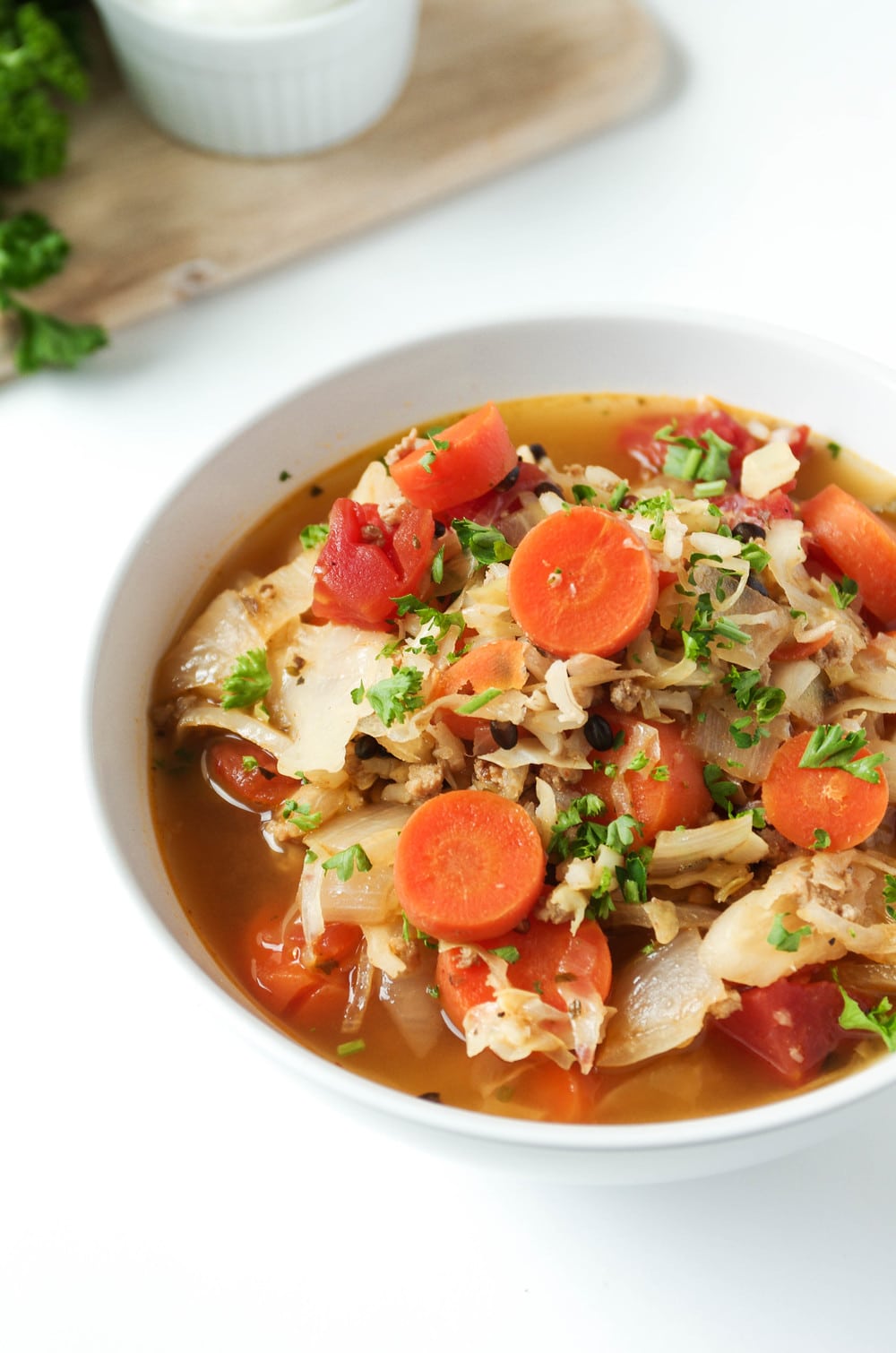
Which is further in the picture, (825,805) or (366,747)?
(366,747)

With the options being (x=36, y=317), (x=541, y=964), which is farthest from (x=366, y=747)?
(x=36, y=317)

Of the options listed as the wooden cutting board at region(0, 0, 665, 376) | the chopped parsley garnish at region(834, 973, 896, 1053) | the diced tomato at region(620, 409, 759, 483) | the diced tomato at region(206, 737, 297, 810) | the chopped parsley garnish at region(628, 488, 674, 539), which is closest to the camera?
the chopped parsley garnish at region(834, 973, 896, 1053)

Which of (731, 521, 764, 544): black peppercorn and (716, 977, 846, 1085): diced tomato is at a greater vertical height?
(731, 521, 764, 544): black peppercorn

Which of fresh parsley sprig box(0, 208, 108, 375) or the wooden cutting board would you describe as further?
the wooden cutting board

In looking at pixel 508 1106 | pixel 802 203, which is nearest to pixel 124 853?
pixel 508 1106

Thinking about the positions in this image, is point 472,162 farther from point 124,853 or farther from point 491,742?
point 124,853

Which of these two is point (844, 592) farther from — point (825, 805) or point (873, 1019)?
point (873, 1019)

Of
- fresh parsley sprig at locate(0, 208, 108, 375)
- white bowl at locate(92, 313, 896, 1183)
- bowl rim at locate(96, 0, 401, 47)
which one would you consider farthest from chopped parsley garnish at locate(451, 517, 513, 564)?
bowl rim at locate(96, 0, 401, 47)

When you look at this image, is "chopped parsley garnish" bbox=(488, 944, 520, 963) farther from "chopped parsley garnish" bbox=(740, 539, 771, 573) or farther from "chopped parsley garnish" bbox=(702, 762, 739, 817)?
"chopped parsley garnish" bbox=(740, 539, 771, 573)
